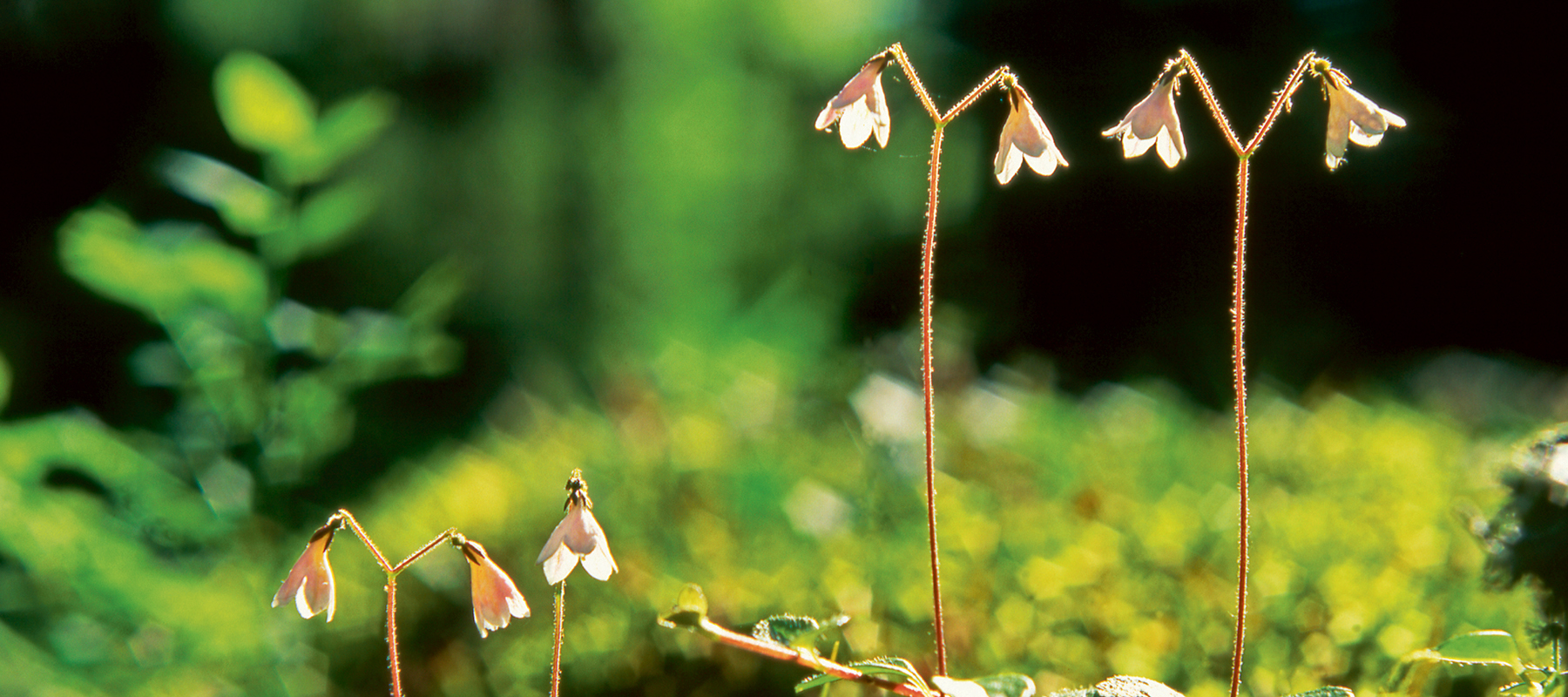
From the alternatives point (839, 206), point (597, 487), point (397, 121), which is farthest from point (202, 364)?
point (397, 121)

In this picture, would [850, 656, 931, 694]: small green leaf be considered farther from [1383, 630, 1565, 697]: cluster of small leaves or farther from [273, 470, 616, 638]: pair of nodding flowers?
[1383, 630, 1565, 697]: cluster of small leaves

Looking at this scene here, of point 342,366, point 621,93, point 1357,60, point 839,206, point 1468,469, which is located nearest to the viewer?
point 1468,469

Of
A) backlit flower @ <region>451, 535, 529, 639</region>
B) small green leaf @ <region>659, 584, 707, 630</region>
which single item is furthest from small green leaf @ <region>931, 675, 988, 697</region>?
backlit flower @ <region>451, 535, 529, 639</region>

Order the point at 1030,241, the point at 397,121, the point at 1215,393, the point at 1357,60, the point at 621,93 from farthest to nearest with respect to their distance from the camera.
→ the point at 397,121
the point at 621,93
the point at 1030,241
the point at 1357,60
the point at 1215,393

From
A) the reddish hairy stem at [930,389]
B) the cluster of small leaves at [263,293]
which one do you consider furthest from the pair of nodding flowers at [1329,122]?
the cluster of small leaves at [263,293]

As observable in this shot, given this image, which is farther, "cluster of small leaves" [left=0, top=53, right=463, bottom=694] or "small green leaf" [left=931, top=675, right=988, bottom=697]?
"cluster of small leaves" [left=0, top=53, right=463, bottom=694]

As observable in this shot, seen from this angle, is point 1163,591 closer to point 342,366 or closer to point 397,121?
point 342,366
